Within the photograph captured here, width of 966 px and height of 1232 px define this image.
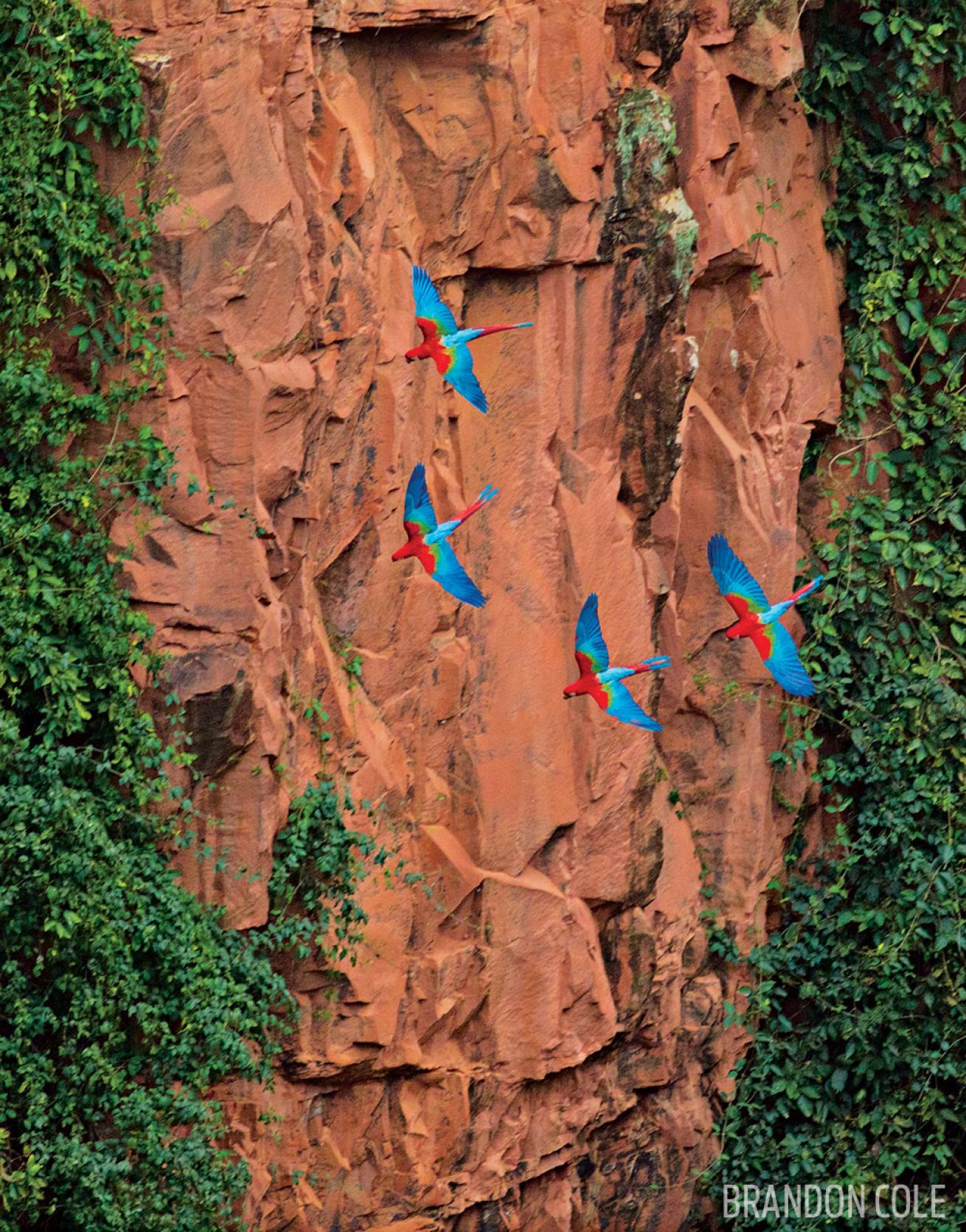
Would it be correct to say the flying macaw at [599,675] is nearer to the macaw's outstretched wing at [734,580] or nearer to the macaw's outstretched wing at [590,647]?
the macaw's outstretched wing at [590,647]

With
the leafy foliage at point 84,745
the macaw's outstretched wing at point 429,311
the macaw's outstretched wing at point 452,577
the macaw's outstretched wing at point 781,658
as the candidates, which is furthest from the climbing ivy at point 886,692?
the leafy foliage at point 84,745

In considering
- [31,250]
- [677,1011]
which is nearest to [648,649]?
[677,1011]

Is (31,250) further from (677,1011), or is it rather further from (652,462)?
(677,1011)

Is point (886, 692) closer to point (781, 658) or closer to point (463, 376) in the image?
point (781, 658)

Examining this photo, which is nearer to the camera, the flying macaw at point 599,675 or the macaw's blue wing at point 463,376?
the macaw's blue wing at point 463,376

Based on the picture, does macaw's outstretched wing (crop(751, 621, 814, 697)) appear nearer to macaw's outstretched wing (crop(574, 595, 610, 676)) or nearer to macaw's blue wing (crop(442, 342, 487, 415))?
macaw's outstretched wing (crop(574, 595, 610, 676))

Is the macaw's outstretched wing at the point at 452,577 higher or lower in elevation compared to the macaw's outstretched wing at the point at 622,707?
higher
